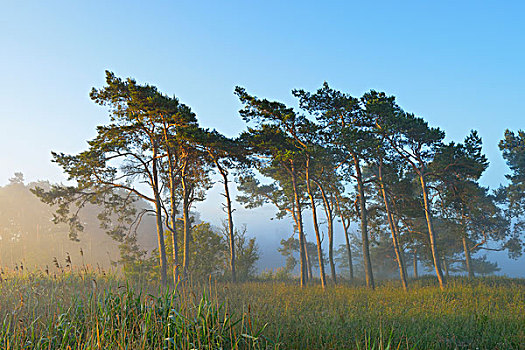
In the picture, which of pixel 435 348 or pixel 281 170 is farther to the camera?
pixel 281 170

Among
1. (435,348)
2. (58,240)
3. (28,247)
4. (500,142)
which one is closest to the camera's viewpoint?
(435,348)

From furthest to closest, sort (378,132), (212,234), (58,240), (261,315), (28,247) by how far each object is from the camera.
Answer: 1. (58,240)
2. (28,247)
3. (212,234)
4. (378,132)
5. (261,315)

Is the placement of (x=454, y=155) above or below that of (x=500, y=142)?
below

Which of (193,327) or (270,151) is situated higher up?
(270,151)

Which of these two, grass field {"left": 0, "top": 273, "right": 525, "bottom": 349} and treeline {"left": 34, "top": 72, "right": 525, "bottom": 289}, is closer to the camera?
grass field {"left": 0, "top": 273, "right": 525, "bottom": 349}

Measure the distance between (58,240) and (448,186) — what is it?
70927 millimetres

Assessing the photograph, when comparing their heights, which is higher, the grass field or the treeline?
the treeline

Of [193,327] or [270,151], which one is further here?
[270,151]

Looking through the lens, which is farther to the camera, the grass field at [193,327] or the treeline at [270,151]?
the treeline at [270,151]

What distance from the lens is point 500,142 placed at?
98.3ft

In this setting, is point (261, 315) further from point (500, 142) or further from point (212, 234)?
point (500, 142)

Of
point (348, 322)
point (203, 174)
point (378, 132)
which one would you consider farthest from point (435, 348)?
point (203, 174)

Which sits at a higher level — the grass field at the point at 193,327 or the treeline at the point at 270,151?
the treeline at the point at 270,151

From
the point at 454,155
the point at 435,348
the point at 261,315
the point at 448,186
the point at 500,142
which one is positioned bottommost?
the point at 435,348
